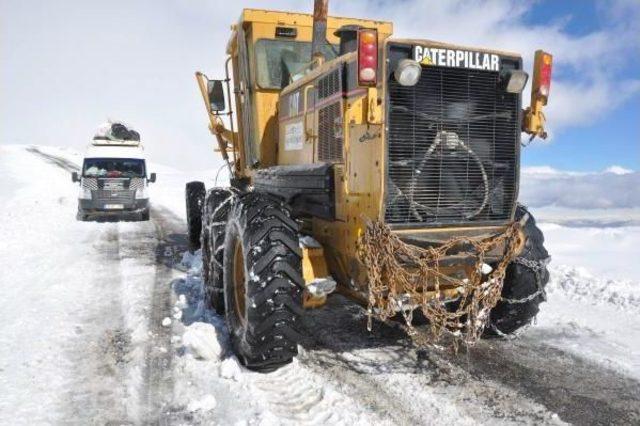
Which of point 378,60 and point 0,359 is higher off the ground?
point 378,60

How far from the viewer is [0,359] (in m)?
4.44

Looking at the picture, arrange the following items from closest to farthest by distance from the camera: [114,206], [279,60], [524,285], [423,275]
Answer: [423,275] → [524,285] → [279,60] → [114,206]

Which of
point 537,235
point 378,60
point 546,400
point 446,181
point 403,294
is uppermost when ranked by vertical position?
point 378,60

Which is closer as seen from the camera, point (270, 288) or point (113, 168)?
→ point (270, 288)

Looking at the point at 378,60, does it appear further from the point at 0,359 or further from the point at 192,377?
the point at 0,359

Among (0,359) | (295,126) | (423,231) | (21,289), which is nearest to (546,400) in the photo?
(423,231)

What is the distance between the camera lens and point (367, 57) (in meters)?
3.70

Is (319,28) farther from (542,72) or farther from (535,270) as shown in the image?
(535,270)

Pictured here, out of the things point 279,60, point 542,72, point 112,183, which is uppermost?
point 279,60

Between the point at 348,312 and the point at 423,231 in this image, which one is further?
the point at 348,312

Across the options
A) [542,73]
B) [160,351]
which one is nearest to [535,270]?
[542,73]

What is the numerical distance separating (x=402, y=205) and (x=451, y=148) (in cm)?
59

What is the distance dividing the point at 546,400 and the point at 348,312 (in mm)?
2491

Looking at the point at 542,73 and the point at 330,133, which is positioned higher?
the point at 542,73
